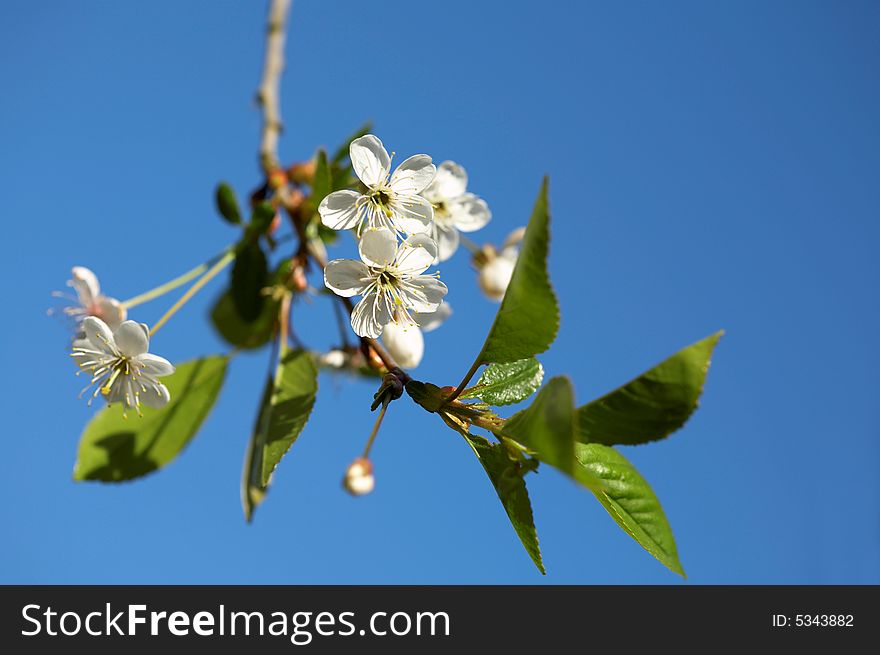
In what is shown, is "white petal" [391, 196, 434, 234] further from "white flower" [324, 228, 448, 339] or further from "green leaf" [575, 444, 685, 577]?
"green leaf" [575, 444, 685, 577]

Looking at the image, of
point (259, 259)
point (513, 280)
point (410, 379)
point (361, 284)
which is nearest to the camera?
point (513, 280)

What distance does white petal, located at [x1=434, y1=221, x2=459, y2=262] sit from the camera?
1.39m

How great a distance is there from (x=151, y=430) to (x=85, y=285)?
34 centimetres

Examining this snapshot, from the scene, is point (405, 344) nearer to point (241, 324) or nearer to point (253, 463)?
point (253, 463)

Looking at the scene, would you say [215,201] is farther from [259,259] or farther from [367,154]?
[367,154]

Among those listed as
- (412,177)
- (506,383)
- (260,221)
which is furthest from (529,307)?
(260,221)

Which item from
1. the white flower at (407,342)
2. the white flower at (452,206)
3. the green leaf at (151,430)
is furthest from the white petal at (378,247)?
the green leaf at (151,430)

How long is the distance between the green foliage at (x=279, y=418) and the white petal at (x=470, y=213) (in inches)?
15.3

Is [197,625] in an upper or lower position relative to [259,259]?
lower

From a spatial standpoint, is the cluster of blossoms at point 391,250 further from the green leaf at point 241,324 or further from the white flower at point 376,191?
the green leaf at point 241,324

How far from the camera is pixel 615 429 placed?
0.86 m

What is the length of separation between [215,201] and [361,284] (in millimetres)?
675

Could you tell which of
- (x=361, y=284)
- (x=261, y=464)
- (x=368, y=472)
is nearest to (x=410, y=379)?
(x=361, y=284)

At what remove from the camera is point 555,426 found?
690mm
